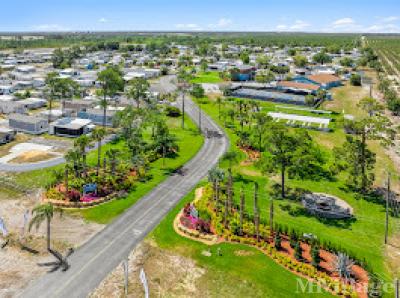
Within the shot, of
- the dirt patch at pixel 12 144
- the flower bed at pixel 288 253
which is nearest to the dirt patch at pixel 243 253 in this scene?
the flower bed at pixel 288 253

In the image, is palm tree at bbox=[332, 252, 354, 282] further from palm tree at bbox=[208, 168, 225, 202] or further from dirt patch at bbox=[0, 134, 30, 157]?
dirt patch at bbox=[0, 134, 30, 157]

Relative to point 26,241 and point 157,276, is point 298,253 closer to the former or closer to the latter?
point 157,276

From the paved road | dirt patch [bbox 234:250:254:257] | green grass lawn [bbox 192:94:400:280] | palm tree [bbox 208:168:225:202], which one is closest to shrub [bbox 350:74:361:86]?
green grass lawn [bbox 192:94:400:280]

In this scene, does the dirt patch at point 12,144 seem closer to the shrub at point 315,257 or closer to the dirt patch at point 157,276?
the dirt patch at point 157,276

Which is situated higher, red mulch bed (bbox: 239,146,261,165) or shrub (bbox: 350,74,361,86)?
shrub (bbox: 350,74,361,86)

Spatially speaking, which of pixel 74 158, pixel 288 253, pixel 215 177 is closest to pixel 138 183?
pixel 74 158
